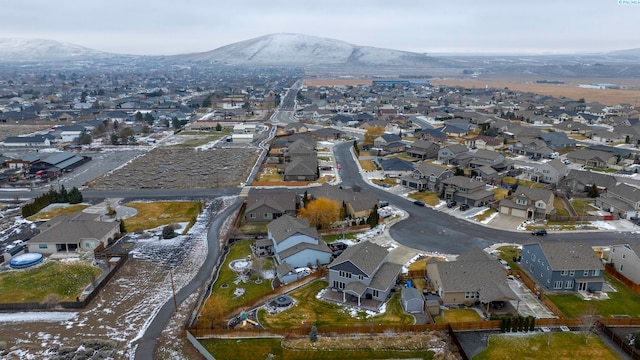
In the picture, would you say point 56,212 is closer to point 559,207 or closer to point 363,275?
point 363,275

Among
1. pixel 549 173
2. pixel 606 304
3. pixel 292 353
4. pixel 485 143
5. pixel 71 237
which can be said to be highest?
pixel 485 143

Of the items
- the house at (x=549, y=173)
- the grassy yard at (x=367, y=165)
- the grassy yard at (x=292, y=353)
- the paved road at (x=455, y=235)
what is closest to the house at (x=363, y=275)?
the grassy yard at (x=292, y=353)

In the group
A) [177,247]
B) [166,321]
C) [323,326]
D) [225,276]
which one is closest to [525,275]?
[323,326]

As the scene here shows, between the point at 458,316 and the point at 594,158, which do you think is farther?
the point at 594,158

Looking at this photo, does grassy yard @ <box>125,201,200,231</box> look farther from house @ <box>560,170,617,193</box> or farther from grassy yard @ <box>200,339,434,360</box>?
house @ <box>560,170,617,193</box>

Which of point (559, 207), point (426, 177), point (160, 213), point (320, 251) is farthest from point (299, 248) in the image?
point (559, 207)

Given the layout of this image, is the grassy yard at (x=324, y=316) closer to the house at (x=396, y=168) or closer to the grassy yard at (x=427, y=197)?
the grassy yard at (x=427, y=197)
